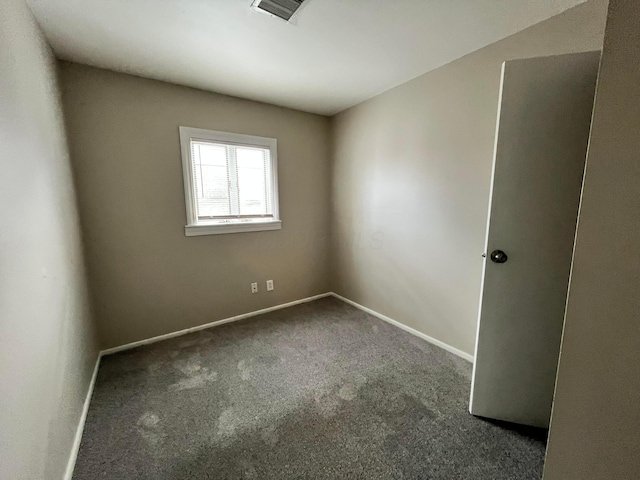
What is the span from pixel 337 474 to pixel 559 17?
2.76m

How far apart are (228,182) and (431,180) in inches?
78.7

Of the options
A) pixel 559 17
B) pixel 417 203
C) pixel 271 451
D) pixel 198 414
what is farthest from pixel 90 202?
pixel 559 17

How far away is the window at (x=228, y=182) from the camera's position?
245 cm

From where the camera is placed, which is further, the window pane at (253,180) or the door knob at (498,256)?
the window pane at (253,180)

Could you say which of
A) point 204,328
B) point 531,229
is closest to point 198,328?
point 204,328

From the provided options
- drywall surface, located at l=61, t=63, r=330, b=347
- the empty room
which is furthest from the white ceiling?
drywall surface, located at l=61, t=63, r=330, b=347

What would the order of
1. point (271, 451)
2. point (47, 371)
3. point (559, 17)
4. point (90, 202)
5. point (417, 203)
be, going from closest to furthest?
point (47, 371)
point (271, 451)
point (559, 17)
point (90, 202)
point (417, 203)

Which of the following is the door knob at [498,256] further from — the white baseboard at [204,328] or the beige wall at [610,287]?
the white baseboard at [204,328]

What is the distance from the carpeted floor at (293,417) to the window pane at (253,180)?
4.67 ft

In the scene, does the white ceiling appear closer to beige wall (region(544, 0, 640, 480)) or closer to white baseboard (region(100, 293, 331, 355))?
beige wall (region(544, 0, 640, 480))

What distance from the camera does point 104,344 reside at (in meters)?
2.19

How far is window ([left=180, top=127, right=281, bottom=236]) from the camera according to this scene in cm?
245

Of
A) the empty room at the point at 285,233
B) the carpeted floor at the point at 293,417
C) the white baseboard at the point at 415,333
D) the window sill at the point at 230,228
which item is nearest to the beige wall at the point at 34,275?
the empty room at the point at 285,233

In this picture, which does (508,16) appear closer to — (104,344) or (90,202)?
(90,202)
